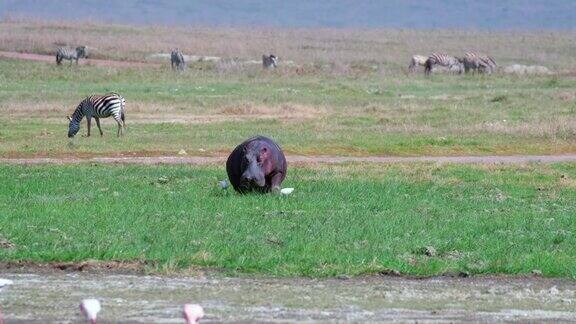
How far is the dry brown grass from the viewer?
7094 cm

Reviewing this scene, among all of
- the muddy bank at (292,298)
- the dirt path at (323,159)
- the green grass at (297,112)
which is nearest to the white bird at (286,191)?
the muddy bank at (292,298)

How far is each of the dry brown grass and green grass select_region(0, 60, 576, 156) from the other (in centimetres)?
1055

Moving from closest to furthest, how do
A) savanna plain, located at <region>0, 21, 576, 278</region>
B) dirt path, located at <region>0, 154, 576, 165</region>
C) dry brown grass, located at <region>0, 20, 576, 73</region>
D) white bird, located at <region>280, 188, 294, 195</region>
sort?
savanna plain, located at <region>0, 21, 576, 278</region> < white bird, located at <region>280, 188, 294, 195</region> < dirt path, located at <region>0, 154, 576, 165</region> < dry brown grass, located at <region>0, 20, 576, 73</region>

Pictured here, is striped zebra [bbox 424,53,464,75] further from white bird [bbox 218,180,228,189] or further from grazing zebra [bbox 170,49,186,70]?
white bird [bbox 218,180,228,189]

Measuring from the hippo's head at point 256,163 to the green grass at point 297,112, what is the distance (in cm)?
825

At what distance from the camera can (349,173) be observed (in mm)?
20469

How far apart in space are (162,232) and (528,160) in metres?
12.5

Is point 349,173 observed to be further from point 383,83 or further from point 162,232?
point 383,83

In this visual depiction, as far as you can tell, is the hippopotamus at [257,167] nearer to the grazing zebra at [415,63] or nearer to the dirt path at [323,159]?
the dirt path at [323,159]

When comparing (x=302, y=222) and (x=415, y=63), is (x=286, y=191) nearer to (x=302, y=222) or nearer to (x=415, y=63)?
(x=302, y=222)

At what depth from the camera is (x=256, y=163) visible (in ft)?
54.6

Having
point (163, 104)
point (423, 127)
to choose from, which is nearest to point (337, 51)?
point (163, 104)

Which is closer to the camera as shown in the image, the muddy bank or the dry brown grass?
the muddy bank

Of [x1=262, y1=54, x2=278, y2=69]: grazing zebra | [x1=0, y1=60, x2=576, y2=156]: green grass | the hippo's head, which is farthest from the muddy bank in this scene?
[x1=262, y1=54, x2=278, y2=69]: grazing zebra
